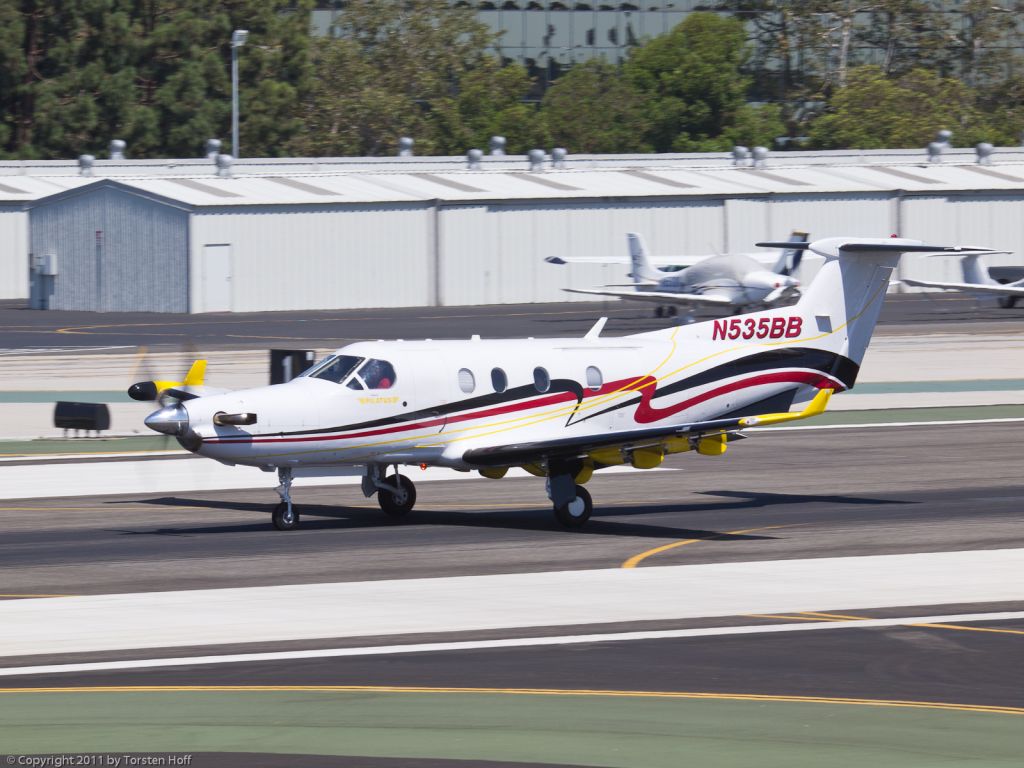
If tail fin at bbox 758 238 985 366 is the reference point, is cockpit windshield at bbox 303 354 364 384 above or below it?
below

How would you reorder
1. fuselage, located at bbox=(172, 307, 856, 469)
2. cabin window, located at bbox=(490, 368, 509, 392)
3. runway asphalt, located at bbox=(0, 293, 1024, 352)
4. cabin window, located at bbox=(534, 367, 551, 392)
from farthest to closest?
runway asphalt, located at bbox=(0, 293, 1024, 352)
cabin window, located at bbox=(534, 367, 551, 392)
cabin window, located at bbox=(490, 368, 509, 392)
fuselage, located at bbox=(172, 307, 856, 469)

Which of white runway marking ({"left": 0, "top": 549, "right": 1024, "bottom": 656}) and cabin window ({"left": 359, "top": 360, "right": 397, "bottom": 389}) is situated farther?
cabin window ({"left": 359, "top": 360, "right": 397, "bottom": 389})

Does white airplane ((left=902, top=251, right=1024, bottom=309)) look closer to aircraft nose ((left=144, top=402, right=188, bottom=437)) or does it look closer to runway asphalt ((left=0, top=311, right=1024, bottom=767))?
runway asphalt ((left=0, top=311, right=1024, bottom=767))

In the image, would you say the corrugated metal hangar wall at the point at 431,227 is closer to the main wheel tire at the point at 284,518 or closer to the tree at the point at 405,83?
the tree at the point at 405,83

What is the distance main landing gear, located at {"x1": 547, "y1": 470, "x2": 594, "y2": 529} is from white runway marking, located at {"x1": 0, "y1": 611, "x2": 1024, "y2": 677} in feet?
22.7

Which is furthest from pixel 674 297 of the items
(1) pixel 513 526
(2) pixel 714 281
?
(1) pixel 513 526

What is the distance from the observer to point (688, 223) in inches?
3287

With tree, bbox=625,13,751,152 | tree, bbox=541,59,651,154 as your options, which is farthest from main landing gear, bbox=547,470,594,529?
tree, bbox=625,13,751,152

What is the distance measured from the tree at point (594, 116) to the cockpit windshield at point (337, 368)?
323ft

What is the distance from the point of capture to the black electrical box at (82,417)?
1416 inches

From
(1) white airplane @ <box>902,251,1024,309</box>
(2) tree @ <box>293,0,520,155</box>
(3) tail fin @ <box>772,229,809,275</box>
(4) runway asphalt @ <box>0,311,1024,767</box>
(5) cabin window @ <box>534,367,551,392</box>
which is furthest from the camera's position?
(2) tree @ <box>293,0,520,155</box>

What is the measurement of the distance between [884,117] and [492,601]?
10170 cm

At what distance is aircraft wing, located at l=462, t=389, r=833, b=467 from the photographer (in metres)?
22.9

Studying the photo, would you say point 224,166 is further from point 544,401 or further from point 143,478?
point 544,401
